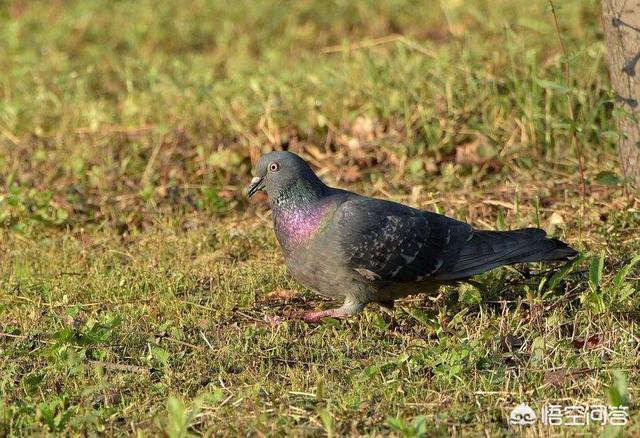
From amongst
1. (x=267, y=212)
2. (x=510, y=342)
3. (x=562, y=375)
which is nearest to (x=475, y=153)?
(x=267, y=212)

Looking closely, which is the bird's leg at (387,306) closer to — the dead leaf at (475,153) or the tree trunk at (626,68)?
the tree trunk at (626,68)

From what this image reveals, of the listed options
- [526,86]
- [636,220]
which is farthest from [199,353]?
[526,86]

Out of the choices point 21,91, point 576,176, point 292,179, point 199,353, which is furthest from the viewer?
point 21,91

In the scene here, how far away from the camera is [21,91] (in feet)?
26.2

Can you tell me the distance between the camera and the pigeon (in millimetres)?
4648

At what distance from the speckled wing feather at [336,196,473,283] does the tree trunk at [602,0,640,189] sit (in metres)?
1.27

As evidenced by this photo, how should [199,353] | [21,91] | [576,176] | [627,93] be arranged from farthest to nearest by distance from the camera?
[21,91] → [576,176] → [627,93] → [199,353]

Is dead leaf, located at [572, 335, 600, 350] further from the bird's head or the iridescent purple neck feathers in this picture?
the bird's head

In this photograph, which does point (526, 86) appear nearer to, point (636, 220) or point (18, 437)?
point (636, 220)

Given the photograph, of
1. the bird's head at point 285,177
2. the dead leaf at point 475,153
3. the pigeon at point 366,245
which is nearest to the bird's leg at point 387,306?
the pigeon at point 366,245

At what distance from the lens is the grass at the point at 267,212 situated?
4020mm

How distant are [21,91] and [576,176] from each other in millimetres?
4181

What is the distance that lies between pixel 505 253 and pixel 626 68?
1.39m

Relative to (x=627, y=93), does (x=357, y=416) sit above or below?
below
